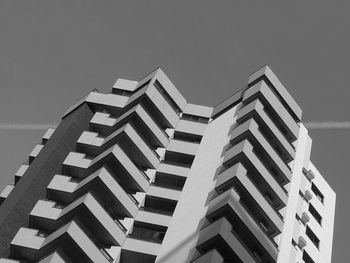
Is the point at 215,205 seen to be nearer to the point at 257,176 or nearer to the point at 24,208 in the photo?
the point at 257,176

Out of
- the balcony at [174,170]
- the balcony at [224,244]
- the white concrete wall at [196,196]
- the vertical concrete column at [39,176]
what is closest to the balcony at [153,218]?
the white concrete wall at [196,196]

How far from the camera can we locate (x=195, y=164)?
5881 cm

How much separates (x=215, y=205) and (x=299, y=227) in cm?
935

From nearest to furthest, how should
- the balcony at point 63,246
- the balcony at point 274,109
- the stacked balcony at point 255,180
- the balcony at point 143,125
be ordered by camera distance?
the stacked balcony at point 255,180, the balcony at point 63,246, the balcony at point 143,125, the balcony at point 274,109

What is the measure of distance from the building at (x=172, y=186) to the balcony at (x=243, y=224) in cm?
9

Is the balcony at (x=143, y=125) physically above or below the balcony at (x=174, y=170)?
above

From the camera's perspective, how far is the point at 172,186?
58.2 m

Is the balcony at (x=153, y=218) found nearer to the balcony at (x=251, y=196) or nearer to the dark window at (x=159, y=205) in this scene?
the dark window at (x=159, y=205)

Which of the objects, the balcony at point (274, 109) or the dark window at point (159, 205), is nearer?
the dark window at point (159, 205)

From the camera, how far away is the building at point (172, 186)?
165ft

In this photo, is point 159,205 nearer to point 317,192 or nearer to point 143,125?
point 143,125

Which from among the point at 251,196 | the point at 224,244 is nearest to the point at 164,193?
the point at 251,196

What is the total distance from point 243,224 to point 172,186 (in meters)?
9.18

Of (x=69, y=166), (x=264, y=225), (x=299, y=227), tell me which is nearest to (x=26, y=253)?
(x=69, y=166)
